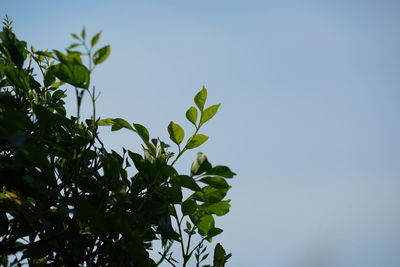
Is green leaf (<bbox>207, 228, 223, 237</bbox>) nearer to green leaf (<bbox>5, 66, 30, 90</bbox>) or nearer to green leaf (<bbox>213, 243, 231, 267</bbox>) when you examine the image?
green leaf (<bbox>213, 243, 231, 267</bbox>)

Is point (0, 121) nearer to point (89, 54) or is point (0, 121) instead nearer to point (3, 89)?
point (89, 54)

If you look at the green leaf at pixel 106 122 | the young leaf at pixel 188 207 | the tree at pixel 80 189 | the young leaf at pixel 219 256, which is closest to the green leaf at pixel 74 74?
the tree at pixel 80 189

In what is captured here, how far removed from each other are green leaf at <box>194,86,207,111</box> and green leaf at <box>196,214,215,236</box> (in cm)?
47

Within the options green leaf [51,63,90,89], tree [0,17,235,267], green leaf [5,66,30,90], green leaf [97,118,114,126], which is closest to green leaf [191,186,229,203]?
tree [0,17,235,267]

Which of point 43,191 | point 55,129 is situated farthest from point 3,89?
point 43,191

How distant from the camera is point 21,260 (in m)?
1.22

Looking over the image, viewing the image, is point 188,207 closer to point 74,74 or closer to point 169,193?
point 169,193

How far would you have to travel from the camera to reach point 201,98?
5.11 feet

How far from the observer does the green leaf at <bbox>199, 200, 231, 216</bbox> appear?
154 centimetres

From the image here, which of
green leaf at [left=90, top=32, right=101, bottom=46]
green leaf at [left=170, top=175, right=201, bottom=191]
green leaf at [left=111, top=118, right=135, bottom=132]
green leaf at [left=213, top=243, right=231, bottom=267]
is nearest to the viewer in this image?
green leaf at [left=90, top=32, right=101, bottom=46]

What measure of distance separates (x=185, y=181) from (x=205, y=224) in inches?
17.2

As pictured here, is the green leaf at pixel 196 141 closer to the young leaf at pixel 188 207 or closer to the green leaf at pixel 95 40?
the young leaf at pixel 188 207

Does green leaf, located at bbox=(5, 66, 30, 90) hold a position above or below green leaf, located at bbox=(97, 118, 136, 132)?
above

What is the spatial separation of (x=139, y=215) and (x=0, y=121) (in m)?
0.51
